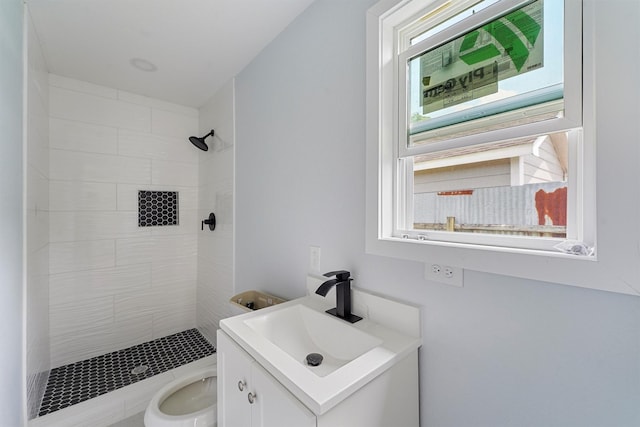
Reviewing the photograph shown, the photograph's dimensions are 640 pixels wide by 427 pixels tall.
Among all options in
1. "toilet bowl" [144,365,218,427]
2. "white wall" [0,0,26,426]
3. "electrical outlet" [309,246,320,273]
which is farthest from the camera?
"electrical outlet" [309,246,320,273]

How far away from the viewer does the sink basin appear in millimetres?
995

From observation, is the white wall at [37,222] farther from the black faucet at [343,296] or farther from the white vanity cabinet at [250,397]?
the black faucet at [343,296]

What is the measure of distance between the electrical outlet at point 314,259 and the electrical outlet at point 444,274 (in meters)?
0.54

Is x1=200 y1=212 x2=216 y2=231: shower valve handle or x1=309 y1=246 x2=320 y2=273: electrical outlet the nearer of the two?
x1=309 y1=246 x2=320 y2=273: electrical outlet

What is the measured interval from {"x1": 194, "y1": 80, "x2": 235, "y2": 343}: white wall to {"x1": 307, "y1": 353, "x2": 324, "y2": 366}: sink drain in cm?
124

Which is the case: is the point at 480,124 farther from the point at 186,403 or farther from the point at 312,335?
the point at 186,403

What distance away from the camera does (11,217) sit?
1.10m

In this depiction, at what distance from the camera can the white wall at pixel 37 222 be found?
4.57ft

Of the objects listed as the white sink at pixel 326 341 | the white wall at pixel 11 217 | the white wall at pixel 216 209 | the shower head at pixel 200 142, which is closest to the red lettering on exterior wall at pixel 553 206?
the white sink at pixel 326 341

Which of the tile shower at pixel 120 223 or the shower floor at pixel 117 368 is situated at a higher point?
the tile shower at pixel 120 223

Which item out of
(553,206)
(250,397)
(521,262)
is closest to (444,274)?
(521,262)

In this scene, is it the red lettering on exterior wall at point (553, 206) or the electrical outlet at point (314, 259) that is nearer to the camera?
the red lettering on exterior wall at point (553, 206)

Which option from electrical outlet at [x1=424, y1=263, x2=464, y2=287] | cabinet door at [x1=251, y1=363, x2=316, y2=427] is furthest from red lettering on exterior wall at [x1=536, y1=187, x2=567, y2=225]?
cabinet door at [x1=251, y1=363, x2=316, y2=427]

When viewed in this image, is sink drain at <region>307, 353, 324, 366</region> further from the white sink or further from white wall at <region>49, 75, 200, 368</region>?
white wall at <region>49, 75, 200, 368</region>
